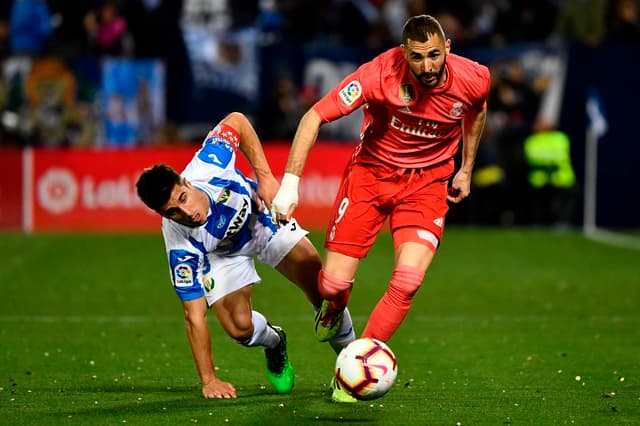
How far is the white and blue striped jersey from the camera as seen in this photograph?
26.0 feet

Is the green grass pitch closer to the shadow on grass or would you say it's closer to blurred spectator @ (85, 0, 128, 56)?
the shadow on grass

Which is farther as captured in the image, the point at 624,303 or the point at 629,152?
the point at 629,152

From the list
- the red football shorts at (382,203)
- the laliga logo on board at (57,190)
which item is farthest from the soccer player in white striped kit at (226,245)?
the laliga logo on board at (57,190)

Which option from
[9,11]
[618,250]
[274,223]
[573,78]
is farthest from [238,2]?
[274,223]

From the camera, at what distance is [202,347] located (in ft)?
26.1

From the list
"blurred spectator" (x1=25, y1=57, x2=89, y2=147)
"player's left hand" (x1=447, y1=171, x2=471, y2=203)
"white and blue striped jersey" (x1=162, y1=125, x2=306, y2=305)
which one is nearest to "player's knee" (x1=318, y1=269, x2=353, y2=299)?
"white and blue striped jersey" (x1=162, y1=125, x2=306, y2=305)

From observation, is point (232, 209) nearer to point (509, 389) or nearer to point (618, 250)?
point (509, 389)

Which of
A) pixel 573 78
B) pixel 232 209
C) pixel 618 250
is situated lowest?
pixel 618 250

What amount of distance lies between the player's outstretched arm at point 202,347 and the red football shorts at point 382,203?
108 centimetres

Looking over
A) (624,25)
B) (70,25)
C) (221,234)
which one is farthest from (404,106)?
(70,25)

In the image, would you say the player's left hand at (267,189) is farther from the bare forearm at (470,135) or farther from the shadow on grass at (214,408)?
the bare forearm at (470,135)

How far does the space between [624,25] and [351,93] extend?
13.2 meters

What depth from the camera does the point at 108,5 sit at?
67.7 ft

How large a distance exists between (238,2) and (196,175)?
13127 mm
